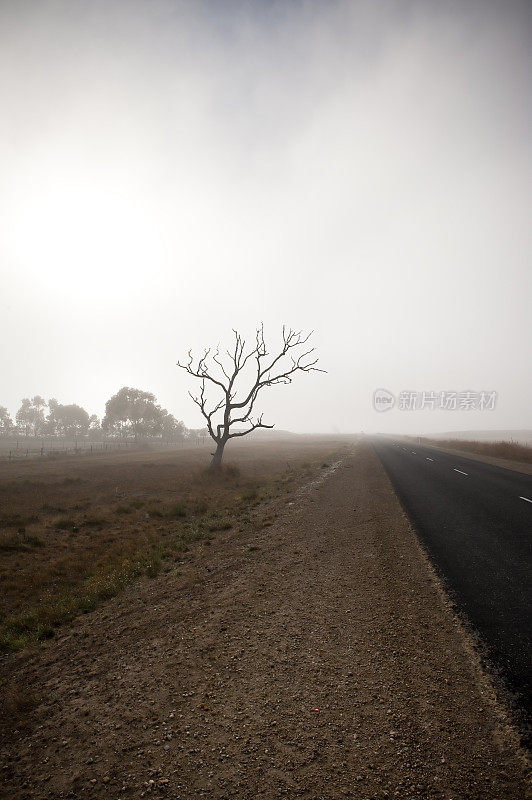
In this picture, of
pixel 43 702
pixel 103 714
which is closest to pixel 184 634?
pixel 103 714

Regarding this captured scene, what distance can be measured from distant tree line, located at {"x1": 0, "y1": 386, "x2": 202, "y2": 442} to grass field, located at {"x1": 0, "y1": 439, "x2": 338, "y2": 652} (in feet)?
172

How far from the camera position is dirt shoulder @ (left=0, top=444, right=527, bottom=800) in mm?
2895

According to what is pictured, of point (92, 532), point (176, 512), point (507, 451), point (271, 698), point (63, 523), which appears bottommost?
point (92, 532)

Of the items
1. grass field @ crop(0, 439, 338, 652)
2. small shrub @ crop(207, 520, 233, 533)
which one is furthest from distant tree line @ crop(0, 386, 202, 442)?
small shrub @ crop(207, 520, 233, 533)

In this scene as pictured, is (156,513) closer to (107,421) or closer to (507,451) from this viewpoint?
(507,451)

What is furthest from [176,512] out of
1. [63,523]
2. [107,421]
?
[107,421]

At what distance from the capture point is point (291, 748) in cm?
315

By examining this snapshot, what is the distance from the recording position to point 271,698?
12.4ft

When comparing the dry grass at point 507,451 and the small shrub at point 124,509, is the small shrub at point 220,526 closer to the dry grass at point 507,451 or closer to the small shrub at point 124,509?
the small shrub at point 124,509

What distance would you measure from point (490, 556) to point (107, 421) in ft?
262

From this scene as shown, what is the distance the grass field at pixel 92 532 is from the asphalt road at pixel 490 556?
6.20m

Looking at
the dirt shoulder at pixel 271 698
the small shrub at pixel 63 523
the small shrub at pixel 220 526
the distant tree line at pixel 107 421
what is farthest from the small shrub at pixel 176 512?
the distant tree line at pixel 107 421

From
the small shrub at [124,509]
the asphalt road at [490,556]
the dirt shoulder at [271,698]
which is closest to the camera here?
the dirt shoulder at [271,698]

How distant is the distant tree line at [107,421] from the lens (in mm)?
73500
